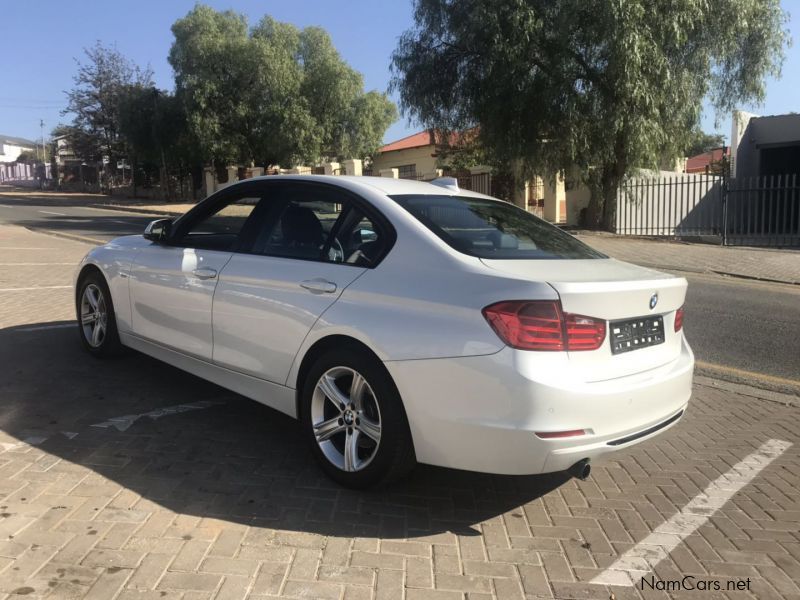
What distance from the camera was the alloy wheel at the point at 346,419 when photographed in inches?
135

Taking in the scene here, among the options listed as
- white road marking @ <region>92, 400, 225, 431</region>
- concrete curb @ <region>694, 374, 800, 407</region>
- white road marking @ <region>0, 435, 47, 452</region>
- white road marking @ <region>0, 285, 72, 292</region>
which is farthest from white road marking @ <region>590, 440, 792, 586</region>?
white road marking @ <region>0, 285, 72, 292</region>

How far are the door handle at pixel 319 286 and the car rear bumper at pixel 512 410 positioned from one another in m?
0.59

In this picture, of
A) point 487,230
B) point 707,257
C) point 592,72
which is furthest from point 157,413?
point 592,72

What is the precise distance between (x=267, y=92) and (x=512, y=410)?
34.2 metres

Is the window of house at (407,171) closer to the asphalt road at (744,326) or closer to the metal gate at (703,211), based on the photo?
the metal gate at (703,211)

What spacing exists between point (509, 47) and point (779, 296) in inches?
412

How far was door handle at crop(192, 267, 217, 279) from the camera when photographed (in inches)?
169

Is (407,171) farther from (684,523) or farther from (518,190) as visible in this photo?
(684,523)

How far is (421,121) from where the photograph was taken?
2205 centimetres

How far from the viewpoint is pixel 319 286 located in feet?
11.8

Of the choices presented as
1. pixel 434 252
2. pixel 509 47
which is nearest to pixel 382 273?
pixel 434 252

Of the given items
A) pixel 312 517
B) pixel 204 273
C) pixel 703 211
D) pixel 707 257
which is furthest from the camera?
pixel 703 211

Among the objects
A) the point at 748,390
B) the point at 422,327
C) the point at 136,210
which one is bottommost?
the point at 748,390

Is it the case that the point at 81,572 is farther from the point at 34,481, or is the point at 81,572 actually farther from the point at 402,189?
the point at 402,189
